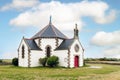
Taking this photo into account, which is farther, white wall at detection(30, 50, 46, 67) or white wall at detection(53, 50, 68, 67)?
white wall at detection(30, 50, 46, 67)

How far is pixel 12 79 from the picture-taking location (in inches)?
1305

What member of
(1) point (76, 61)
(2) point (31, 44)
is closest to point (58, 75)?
(1) point (76, 61)

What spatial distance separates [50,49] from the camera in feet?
205

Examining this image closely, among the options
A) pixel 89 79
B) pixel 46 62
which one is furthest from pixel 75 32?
pixel 89 79

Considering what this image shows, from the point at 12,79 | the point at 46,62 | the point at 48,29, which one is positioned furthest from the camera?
the point at 48,29

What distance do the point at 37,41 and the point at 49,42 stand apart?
2593mm

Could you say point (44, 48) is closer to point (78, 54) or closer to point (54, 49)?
point (54, 49)

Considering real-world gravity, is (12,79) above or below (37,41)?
below

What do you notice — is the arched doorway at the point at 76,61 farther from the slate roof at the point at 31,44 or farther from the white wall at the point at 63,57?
the slate roof at the point at 31,44

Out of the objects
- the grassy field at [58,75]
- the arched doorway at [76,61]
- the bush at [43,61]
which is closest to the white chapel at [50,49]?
the arched doorway at [76,61]

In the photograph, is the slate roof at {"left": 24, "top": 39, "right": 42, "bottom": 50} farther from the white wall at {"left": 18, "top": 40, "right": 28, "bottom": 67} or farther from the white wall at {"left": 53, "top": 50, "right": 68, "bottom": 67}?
the white wall at {"left": 53, "top": 50, "right": 68, "bottom": 67}

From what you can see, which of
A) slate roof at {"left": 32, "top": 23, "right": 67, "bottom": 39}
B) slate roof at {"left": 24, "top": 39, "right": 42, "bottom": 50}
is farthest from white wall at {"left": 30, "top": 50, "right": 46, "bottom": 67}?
slate roof at {"left": 32, "top": 23, "right": 67, "bottom": 39}

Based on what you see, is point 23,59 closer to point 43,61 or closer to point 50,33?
point 43,61

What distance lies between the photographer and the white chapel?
6047cm
